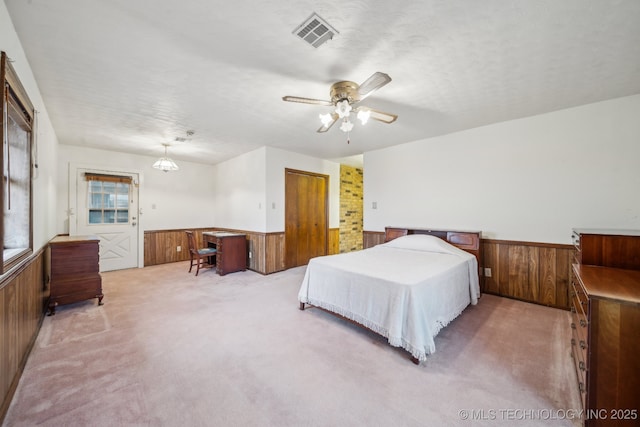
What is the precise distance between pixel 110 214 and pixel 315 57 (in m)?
5.60

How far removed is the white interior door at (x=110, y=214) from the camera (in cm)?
493

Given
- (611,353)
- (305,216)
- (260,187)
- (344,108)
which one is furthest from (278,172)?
(611,353)

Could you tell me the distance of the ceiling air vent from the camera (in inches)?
64.3

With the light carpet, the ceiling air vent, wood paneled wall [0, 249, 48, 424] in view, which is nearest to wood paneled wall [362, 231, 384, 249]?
the light carpet

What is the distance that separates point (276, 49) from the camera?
193cm

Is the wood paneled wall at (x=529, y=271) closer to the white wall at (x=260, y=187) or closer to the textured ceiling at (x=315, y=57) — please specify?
the textured ceiling at (x=315, y=57)

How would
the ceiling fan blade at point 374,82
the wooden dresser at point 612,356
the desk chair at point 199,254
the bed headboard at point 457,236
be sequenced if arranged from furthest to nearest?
the desk chair at point 199,254
the bed headboard at point 457,236
the ceiling fan blade at point 374,82
the wooden dresser at point 612,356

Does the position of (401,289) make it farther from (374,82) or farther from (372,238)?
(372,238)

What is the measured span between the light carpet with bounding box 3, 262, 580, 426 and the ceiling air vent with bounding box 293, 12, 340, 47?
2498 mm

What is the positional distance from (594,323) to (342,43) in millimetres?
2352

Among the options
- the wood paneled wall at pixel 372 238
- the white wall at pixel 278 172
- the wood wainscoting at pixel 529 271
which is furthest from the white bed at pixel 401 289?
the white wall at pixel 278 172

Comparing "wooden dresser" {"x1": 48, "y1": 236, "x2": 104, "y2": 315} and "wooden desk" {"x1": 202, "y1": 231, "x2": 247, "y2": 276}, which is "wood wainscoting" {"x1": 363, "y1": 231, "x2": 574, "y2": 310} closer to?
"wooden desk" {"x1": 202, "y1": 231, "x2": 247, "y2": 276}

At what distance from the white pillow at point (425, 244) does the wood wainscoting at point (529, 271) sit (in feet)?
2.28

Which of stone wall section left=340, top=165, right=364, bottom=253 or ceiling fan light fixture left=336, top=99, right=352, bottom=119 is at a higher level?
ceiling fan light fixture left=336, top=99, right=352, bottom=119
